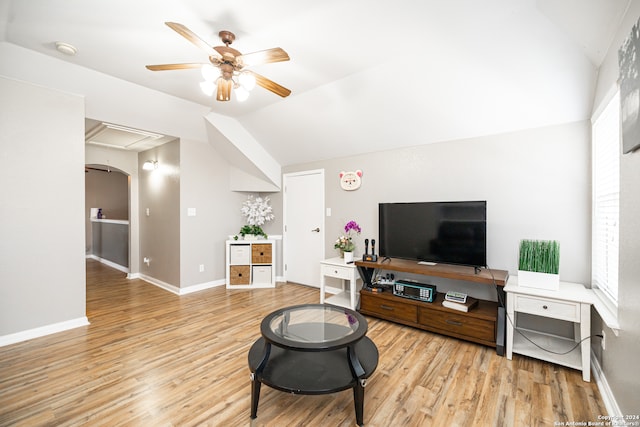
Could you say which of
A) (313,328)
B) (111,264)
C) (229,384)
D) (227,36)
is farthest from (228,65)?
(111,264)

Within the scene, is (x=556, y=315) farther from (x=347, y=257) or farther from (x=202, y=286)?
(x=202, y=286)

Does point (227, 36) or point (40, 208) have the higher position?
point (227, 36)

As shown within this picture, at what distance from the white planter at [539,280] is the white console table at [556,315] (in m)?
0.04

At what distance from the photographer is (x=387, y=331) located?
2.77m

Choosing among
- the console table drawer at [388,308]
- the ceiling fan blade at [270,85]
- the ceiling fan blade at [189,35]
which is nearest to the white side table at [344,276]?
the console table drawer at [388,308]

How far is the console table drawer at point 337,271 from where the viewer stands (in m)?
3.25

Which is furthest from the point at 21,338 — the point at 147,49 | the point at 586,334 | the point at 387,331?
the point at 586,334

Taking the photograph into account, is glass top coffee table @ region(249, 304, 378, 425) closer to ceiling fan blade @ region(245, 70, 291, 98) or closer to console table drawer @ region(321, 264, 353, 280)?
console table drawer @ region(321, 264, 353, 280)

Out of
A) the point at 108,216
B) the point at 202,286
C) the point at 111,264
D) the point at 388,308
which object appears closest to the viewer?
the point at 388,308

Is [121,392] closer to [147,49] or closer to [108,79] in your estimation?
[147,49]

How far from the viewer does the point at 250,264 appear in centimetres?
442

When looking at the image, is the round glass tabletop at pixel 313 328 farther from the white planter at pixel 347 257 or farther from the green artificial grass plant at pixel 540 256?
the green artificial grass plant at pixel 540 256

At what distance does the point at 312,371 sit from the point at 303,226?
2948 mm

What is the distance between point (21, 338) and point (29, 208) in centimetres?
125
